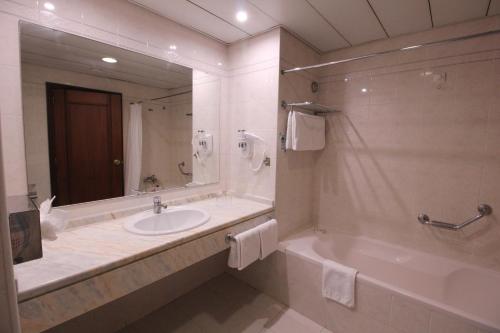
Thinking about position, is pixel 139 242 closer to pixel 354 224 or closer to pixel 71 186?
pixel 71 186

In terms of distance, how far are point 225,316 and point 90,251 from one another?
4.10 ft

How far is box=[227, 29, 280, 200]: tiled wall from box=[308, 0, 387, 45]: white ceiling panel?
0.42 metres

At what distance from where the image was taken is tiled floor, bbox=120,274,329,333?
72.4 inches

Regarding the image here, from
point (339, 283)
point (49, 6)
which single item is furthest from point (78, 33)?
point (339, 283)

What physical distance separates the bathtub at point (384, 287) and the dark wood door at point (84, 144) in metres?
1.48

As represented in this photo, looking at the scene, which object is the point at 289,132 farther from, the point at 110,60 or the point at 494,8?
the point at 494,8

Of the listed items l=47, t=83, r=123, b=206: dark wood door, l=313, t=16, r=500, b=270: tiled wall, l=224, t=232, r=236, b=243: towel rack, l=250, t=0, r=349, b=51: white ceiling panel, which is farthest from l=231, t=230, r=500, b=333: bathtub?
l=250, t=0, r=349, b=51: white ceiling panel

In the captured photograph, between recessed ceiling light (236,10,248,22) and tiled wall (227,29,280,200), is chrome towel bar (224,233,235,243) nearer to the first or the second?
tiled wall (227,29,280,200)

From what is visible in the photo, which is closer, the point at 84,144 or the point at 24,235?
the point at 24,235

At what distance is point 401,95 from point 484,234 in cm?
124

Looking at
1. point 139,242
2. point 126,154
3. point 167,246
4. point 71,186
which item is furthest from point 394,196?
point 71,186

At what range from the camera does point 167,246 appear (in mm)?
1331

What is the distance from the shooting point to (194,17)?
1.86 meters

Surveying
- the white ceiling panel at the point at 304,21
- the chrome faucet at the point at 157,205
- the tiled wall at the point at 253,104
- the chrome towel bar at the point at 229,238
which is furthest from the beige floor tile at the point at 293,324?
the white ceiling panel at the point at 304,21
